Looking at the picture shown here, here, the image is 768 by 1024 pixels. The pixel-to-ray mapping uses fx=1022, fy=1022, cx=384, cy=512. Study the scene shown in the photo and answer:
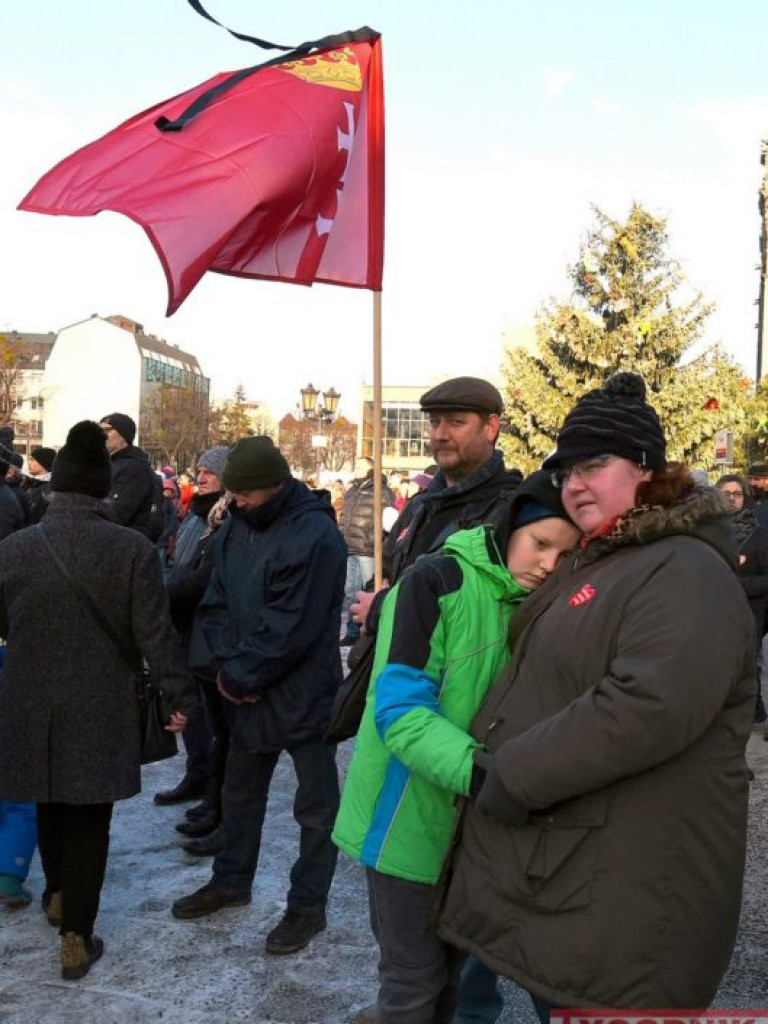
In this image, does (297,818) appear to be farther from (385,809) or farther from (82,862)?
(385,809)

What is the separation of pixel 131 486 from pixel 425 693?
4456 millimetres

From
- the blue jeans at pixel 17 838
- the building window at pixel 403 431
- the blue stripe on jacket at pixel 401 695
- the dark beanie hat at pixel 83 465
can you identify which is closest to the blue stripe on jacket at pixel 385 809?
the blue stripe on jacket at pixel 401 695

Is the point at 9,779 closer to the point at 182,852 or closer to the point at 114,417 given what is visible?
the point at 182,852

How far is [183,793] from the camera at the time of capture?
18.5 ft

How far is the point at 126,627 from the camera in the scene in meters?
3.71

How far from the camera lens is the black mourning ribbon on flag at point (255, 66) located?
4.10 meters

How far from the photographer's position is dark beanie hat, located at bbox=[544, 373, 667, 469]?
2107 mm

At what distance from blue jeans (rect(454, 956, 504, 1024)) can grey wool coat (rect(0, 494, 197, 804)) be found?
1.36 meters

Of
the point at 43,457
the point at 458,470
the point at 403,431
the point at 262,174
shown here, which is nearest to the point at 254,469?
the point at 458,470

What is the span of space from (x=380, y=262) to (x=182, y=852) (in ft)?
9.44

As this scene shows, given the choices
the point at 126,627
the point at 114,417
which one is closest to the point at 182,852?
the point at 126,627

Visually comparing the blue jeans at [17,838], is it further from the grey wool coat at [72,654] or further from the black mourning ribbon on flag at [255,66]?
the black mourning ribbon on flag at [255,66]

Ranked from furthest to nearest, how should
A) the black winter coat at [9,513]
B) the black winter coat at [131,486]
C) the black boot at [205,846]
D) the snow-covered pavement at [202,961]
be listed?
→ the black winter coat at [9,513]
the black winter coat at [131,486]
the black boot at [205,846]
the snow-covered pavement at [202,961]

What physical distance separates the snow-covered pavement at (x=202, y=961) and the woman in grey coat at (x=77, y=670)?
189mm
